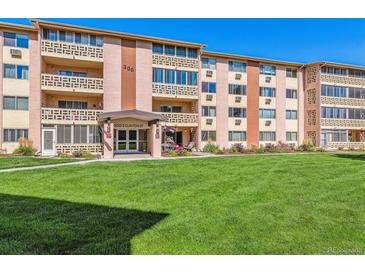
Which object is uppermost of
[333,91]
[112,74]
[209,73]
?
[209,73]

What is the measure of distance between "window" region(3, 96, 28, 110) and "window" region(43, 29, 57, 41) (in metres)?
5.29

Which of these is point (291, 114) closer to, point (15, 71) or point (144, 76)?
point (144, 76)

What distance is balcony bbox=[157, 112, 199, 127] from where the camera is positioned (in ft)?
83.6

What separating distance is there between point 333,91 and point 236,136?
545 inches

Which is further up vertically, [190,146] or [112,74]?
[112,74]

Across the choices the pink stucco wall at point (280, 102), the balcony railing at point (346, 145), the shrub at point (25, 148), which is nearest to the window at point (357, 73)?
the balcony railing at point (346, 145)

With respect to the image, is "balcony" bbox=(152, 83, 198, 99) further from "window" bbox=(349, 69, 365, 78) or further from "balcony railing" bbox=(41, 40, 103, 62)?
"window" bbox=(349, 69, 365, 78)

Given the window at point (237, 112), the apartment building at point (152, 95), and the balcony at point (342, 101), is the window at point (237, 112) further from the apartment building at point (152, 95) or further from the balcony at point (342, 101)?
the balcony at point (342, 101)

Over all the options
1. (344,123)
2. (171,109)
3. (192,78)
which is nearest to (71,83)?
→ (171,109)

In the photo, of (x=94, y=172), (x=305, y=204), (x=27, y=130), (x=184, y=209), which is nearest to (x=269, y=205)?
(x=305, y=204)

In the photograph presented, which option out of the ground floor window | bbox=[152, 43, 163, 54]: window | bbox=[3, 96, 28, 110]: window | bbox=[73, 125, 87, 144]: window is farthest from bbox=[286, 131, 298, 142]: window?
bbox=[3, 96, 28, 110]: window

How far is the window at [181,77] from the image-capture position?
2606cm

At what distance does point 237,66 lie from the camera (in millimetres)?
29578

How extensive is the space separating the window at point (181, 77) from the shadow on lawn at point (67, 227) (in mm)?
20087
